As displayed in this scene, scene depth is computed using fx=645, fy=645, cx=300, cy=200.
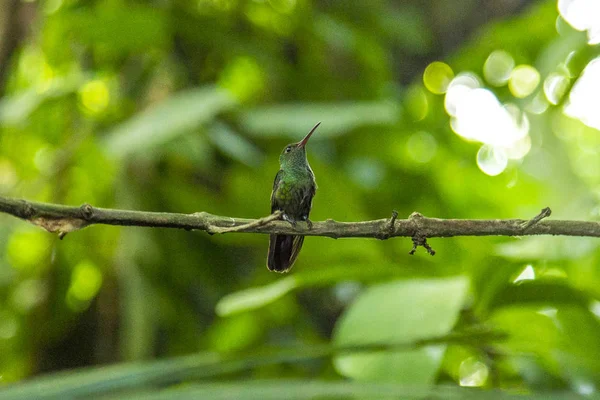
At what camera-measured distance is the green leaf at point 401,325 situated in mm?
1591

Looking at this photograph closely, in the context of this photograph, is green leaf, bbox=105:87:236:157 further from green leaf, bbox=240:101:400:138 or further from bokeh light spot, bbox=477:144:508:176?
bokeh light spot, bbox=477:144:508:176

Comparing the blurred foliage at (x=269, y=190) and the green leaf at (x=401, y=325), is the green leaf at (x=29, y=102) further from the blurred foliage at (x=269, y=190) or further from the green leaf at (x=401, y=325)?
the green leaf at (x=401, y=325)

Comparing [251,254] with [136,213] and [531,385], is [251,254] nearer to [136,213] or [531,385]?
[531,385]

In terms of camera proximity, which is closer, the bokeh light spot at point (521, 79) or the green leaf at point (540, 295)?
the green leaf at point (540, 295)

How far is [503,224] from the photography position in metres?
0.96

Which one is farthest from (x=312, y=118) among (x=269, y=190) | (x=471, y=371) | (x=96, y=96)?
(x=96, y=96)

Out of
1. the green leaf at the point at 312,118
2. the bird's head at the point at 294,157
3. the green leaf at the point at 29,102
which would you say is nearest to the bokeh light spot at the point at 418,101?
the green leaf at the point at 312,118

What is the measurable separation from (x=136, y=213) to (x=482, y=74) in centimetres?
338

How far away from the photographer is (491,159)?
4.28 m

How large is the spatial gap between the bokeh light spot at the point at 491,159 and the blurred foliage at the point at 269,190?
20 mm

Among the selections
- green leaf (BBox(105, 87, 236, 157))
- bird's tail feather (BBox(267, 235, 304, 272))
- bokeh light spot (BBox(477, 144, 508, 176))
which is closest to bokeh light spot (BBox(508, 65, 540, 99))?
bokeh light spot (BBox(477, 144, 508, 176))

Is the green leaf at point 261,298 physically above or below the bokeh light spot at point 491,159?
below

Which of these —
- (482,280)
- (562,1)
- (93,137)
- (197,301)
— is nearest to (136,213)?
(482,280)

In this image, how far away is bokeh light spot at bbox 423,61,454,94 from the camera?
15.6 ft
